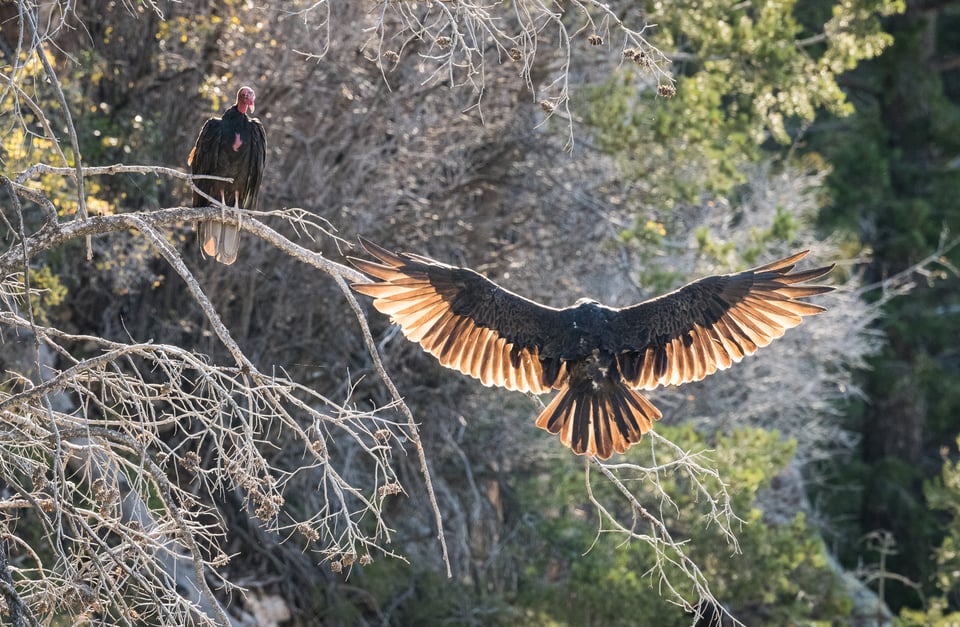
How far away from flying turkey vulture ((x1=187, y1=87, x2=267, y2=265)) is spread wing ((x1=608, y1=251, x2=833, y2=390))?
4.86 ft

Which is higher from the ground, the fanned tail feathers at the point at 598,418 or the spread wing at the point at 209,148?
the spread wing at the point at 209,148

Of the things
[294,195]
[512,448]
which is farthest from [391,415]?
[294,195]

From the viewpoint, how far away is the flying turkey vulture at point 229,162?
4.94 meters

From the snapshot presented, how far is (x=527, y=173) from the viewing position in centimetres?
889

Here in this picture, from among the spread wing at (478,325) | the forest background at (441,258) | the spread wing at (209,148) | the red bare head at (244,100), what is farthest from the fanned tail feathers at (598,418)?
the forest background at (441,258)

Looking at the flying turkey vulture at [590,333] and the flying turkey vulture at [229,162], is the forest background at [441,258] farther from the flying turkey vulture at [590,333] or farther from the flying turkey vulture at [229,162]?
the flying turkey vulture at [590,333]

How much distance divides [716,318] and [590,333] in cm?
57

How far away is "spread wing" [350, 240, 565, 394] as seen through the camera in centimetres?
470

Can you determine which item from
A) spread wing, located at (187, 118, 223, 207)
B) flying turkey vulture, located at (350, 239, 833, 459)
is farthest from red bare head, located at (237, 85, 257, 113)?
flying turkey vulture, located at (350, 239, 833, 459)

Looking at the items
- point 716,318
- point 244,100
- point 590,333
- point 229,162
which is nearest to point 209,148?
point 229,162

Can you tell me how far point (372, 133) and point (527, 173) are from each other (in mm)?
1297

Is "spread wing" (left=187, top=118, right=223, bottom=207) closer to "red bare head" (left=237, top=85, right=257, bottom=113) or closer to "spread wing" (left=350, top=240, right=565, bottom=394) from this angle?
"red bare head" (left=237, top=85, right=257, bottom=113)

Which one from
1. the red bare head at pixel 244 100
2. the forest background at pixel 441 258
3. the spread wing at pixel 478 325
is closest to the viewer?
the spread wing at pixel 478 325

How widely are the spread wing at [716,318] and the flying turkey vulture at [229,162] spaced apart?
148 centimetres
